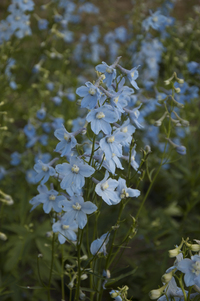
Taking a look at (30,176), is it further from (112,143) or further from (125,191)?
(112,143)

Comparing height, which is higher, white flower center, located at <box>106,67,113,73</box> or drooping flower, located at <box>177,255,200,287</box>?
white flower center, located at <box>106,67,113,73</box>

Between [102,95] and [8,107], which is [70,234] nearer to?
[102,95]

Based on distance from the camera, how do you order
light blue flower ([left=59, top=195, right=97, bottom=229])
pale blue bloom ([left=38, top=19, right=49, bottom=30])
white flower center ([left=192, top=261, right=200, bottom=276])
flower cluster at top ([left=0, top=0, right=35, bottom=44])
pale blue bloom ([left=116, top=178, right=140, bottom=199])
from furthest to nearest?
1. pale blue bloom ([left=38, top=19, right=49, bottom=30])
2. flower cluster at top ([left=0, top=0, right=35, bottom=44])
3. pale blue bloom ([left=116, top=178, right=140, bottom=199])
4. light blue flower ([left=59, top=195, right=97, bottom=229])
5. white flower center ([left=192, top=261, right=200, bottom=276])

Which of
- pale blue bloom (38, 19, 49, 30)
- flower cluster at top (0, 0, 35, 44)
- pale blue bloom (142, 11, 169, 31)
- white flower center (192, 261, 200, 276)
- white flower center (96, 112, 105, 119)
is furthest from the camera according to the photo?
pale blue bloom (38, 19, 49, 30)

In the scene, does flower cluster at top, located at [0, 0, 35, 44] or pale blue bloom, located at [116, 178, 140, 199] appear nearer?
pale blue bloom, located at [116, 178, 140, 199]

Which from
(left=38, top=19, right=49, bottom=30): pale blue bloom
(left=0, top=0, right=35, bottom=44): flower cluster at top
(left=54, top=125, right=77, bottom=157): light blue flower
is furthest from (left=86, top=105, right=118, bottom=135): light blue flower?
(left=38, top=19, right=49, bottom=30): pale blue bloom

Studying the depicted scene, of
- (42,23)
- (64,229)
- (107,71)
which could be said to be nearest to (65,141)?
(107,71)

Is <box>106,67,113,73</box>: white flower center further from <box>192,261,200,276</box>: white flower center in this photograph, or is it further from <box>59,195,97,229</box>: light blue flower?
<box>192,261,200,276</box>: white flower center
